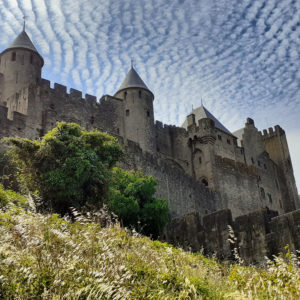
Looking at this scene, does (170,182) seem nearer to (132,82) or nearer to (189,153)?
(132,82)

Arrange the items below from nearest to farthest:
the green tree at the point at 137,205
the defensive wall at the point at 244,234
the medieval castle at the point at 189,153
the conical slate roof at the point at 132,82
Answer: the defensive wall at the point at 244,234 < the medieval castle at the point at 189,153 < the green tree at the point at 137,205 < the conical slate roof at the point at 132,82

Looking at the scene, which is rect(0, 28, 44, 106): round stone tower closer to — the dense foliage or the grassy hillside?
the dense foliage

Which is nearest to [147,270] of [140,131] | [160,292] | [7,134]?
[160,292]

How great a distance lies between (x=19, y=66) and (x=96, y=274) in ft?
93.2

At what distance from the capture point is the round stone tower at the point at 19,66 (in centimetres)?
3114

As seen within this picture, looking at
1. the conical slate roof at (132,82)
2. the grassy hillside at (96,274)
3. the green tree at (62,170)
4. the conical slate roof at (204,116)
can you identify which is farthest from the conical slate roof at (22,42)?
the grassy hillside at (96,274)

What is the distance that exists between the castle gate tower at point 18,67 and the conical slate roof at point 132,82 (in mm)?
7236

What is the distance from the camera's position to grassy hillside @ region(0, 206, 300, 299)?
224 inches

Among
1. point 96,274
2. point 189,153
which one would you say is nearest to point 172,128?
point 189,153

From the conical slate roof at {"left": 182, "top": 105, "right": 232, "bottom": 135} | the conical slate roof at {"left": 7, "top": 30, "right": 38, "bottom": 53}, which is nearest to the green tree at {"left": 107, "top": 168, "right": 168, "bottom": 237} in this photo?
the conical slate roof at {"left": 7, "top": 30, "right": 38, "bottom": 53}

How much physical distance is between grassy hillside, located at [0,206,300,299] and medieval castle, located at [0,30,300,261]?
643 cm

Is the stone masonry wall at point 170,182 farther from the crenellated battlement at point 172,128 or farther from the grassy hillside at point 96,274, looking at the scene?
the grassy hillside at point 96,274

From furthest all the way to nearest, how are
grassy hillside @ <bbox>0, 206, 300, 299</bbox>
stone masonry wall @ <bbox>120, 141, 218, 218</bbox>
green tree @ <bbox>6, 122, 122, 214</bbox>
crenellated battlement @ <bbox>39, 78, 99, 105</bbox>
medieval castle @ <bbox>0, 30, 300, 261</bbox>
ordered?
crenellated battlement @ <bbox>39, 78, 99, 105</bbox>, stone masonry wall @ <bbox>120, 141, 218, 218</bbox>, medieval castle @ <bbox>0, 30, 300, 261</bbox>, green tree @ <bbox>6, 122, 122, 214</bbox>, grassy hillside @ <bbox>0, 206, 300, 299</bbox>

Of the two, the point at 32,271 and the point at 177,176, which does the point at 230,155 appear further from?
the point at 32,271
